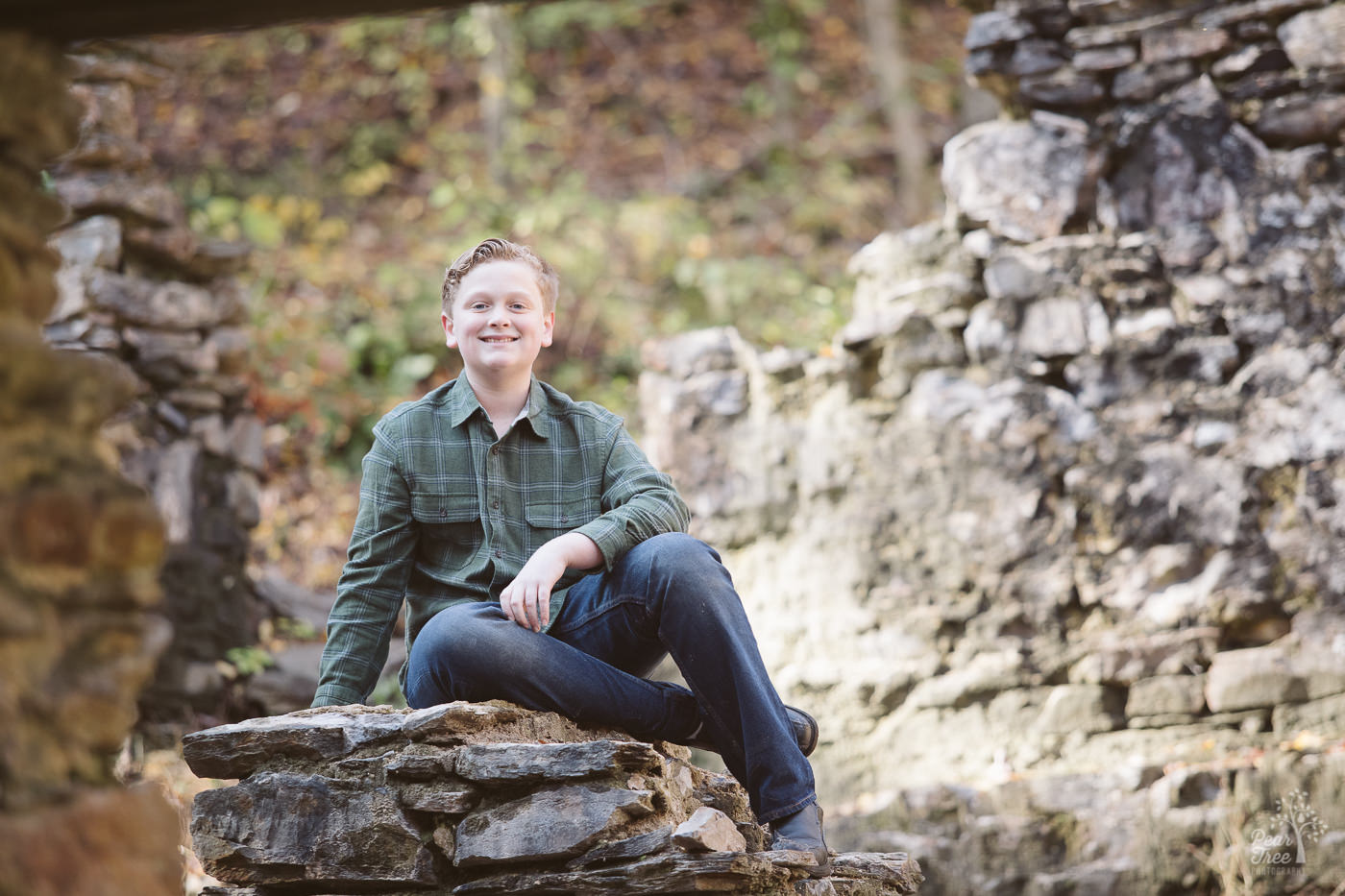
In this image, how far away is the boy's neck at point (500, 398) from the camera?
9.48ft

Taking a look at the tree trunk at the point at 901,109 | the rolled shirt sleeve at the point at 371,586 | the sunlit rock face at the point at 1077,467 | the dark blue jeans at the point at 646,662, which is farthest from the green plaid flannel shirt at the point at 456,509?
the tree trunk at the point at 901,109

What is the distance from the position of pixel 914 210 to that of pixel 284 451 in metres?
5.33

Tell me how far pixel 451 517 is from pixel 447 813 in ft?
2.22

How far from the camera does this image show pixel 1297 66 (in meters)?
4.65

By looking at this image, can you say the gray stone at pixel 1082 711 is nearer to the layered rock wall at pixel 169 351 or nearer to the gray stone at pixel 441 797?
the gray stone at pixel 441 797

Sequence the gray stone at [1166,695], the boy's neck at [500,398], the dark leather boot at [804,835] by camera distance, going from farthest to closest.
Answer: the gray stone at [1166,695]
the boy's neck at [500,398]
the dark leather boot at [804,835]

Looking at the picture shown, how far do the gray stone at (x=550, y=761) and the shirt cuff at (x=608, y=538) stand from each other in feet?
1.30

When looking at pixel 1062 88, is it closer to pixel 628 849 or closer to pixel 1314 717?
pixel 1314 717

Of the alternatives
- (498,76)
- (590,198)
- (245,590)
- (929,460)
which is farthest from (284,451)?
(929,460)

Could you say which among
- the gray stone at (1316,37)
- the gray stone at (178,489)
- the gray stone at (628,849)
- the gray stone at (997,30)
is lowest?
the gray stone at (628,849)

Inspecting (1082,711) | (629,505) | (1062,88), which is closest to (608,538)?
(629,505)

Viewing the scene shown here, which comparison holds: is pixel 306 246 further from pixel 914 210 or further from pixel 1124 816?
pixel 1124 816

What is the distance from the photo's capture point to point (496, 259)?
291cm

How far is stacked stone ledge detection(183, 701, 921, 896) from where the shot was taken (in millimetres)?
2338
